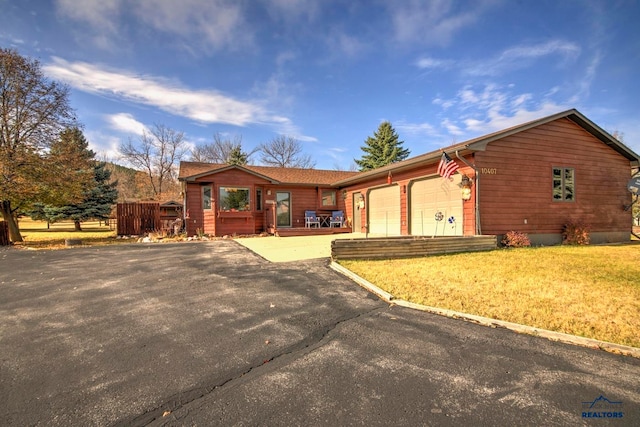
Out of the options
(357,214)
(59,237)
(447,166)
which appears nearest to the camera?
(447,166)

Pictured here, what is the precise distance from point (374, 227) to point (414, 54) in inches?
321

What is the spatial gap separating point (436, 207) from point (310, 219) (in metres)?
7.84

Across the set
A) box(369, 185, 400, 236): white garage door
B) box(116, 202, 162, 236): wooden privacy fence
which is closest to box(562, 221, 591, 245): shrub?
box(369, 185, 400, 236): white garage door

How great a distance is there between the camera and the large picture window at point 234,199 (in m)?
15.3

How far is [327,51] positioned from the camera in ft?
45.5

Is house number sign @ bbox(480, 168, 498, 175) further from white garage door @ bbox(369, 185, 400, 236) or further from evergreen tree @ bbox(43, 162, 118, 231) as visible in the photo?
evergreen tree @ bbox(43, 162, 118, 231)

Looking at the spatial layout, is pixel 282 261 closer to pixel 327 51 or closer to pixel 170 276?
pixel 170 276

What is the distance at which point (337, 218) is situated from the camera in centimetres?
1789

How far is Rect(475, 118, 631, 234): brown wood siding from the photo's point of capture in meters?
10.1

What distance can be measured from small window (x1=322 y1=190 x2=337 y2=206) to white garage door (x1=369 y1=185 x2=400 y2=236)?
3.73 m

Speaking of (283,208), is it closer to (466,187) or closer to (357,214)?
(357,214)

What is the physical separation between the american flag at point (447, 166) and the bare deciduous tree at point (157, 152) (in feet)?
116

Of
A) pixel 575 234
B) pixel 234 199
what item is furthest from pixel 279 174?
pixel 575 234

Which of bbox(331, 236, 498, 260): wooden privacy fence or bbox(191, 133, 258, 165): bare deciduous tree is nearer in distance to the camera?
bbox(331, 236, 498, 260): wooden privacy fence
